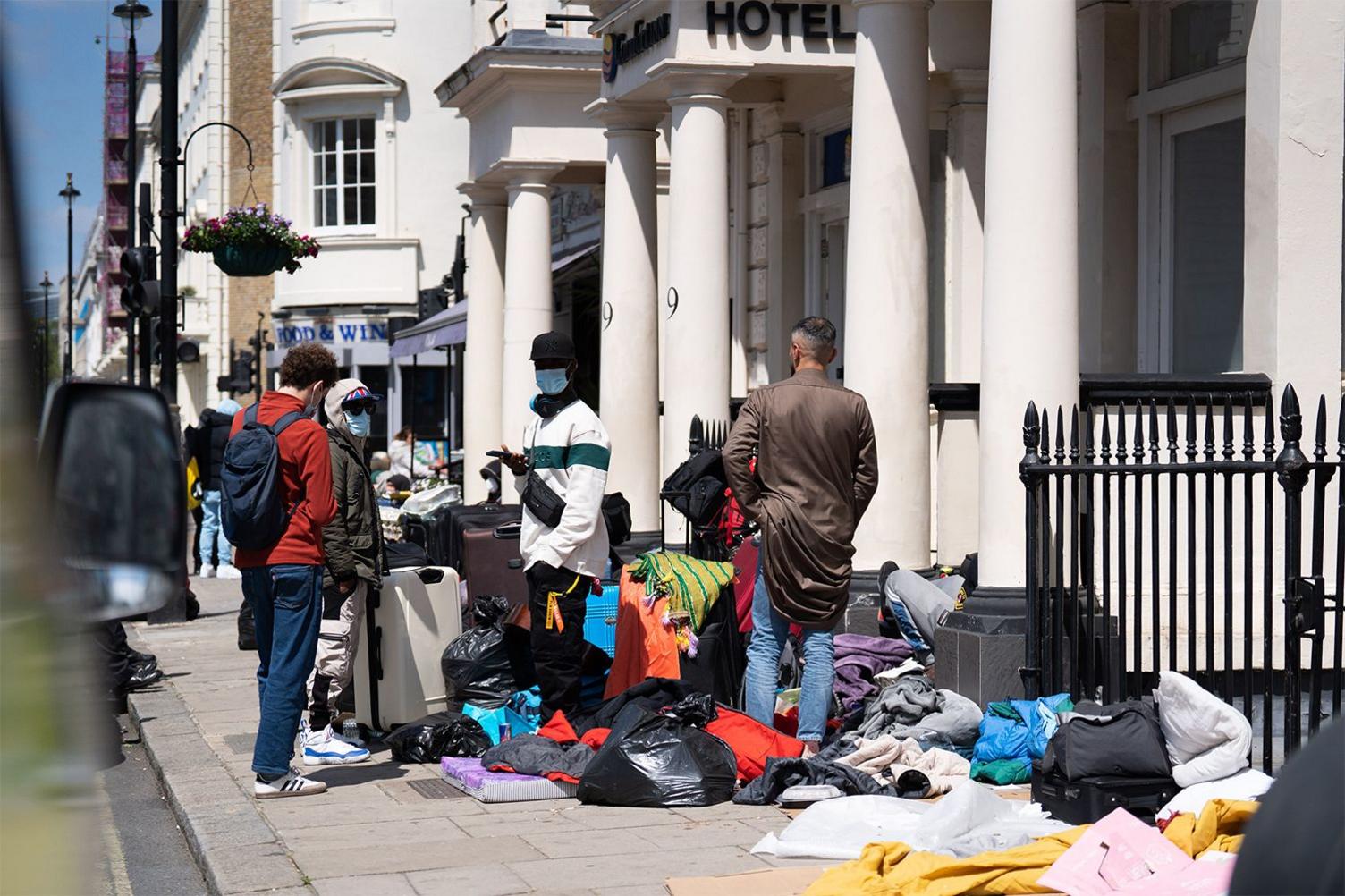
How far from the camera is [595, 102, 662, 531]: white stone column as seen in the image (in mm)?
15258

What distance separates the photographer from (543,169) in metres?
17.8

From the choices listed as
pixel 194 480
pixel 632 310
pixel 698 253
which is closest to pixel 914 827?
pixel 698 253

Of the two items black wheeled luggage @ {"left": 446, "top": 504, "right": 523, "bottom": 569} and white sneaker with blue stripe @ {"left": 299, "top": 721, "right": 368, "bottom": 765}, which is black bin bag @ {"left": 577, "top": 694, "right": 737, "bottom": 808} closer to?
white sneaker with blue stripe @ {"left": 299, "top": 721, "right": 368, "bottom": 765}

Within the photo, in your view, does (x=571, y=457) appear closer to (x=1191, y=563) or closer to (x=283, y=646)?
(x=283, y=646)

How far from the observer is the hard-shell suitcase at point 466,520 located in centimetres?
1486

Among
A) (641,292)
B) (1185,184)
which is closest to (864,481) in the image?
(1185,184)

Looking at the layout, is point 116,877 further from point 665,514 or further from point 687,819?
point 665,514

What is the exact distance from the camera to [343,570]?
28.8 feet

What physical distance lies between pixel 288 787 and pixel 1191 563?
400cm

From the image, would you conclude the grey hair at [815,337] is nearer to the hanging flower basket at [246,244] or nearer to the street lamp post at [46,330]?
the street lamp post at [46,330]

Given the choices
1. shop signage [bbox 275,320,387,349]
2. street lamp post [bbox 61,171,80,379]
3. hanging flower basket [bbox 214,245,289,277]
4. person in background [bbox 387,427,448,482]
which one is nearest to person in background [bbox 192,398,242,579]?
hanging flower basket [bbox 214,245,289,277]

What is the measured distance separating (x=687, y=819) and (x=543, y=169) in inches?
452

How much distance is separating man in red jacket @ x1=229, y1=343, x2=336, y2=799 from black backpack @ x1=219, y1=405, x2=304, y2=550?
0.27 feet

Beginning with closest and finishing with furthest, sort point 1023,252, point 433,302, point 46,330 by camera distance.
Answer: point 46,330 < point 1023,252 < point 433,302
